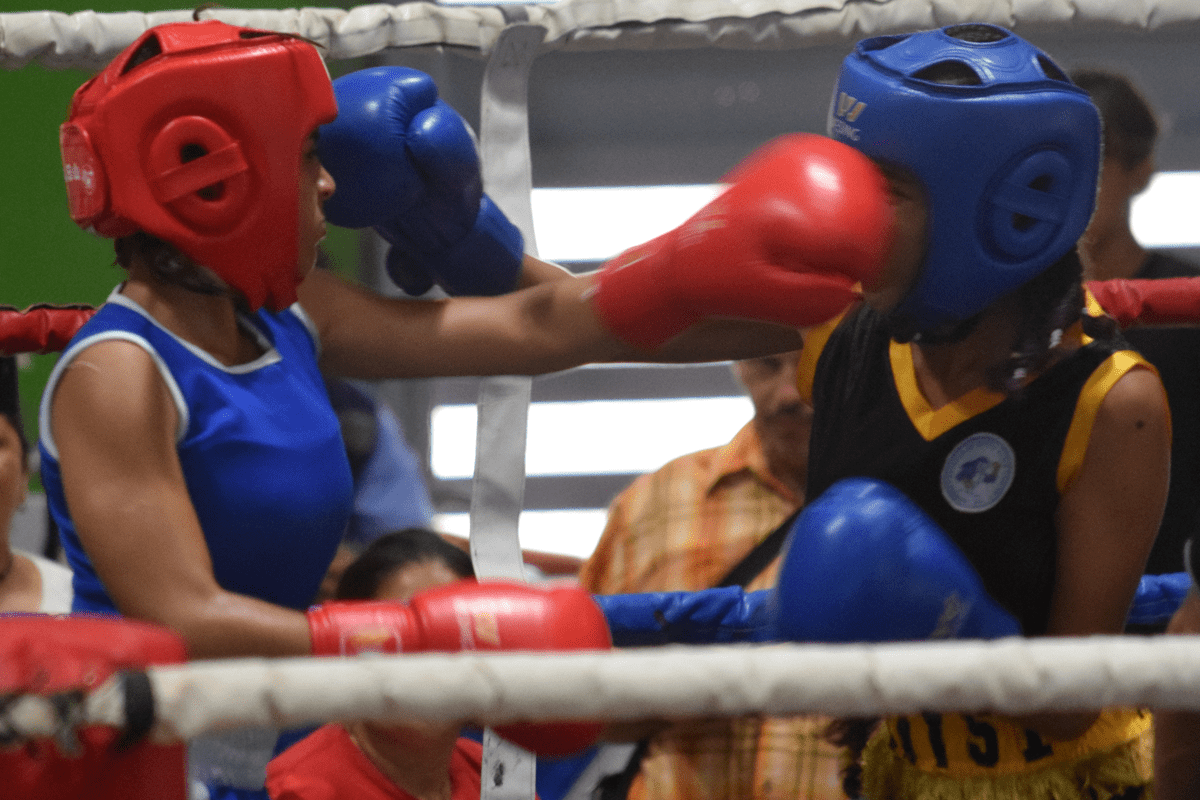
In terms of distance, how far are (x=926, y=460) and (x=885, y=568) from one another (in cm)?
17

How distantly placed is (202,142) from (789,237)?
0.47 m

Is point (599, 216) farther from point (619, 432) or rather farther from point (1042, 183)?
point (1042, 183)

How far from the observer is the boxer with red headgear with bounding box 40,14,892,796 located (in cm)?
98

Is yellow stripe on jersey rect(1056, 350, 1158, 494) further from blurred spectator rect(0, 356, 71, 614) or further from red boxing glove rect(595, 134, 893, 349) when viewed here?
blurred spectator rect(0, 356, 71, 614)

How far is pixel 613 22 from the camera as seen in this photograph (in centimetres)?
137

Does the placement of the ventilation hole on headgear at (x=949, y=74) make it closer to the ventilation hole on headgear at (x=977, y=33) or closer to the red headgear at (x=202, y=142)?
the ventilation hole on headgear at (x=977, y=33)

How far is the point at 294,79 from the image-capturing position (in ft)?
3.45

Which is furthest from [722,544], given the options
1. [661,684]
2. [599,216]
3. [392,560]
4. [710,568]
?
[599,216]

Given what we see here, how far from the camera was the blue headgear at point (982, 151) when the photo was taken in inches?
38.9

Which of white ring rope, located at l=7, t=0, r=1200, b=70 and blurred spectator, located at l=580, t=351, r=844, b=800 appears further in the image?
blurred spectator, located at l=580, t=351, r=844, b=800

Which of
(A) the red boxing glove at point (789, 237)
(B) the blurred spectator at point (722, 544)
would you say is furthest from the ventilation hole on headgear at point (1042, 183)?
(B) the blurred spectator at point (722, 544)

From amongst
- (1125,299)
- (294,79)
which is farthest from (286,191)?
(1125,299)


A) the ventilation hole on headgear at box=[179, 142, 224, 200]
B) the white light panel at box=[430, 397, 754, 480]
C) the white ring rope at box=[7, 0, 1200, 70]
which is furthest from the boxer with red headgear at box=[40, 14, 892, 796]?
the white light panel at box=[430, 397, 754, 480]

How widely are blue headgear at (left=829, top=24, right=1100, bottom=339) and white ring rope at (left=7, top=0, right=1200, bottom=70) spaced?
292 millimetres
